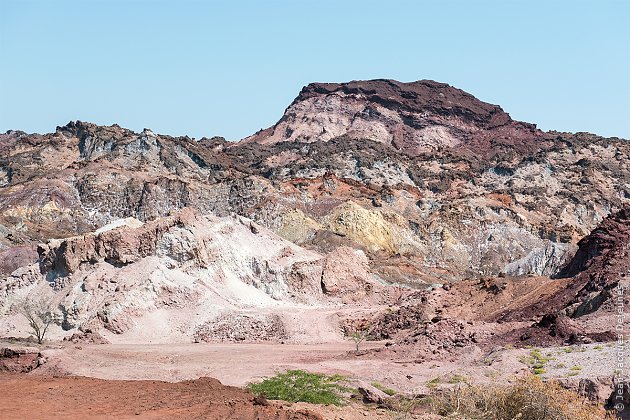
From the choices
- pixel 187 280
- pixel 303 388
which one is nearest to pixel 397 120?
pixel 187 280

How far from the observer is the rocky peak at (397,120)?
483ft

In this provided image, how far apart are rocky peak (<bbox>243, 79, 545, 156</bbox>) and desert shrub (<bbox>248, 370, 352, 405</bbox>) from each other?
118432 millimetres

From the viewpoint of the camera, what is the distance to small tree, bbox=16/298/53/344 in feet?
113

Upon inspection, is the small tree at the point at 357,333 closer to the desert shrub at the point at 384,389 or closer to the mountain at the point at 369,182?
the desert shrub at the point at 384,389

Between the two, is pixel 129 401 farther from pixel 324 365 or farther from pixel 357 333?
pixel 357 333

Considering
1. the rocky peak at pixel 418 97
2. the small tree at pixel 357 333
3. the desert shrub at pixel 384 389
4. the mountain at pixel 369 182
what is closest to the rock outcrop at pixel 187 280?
the small tree at pixel 357 333

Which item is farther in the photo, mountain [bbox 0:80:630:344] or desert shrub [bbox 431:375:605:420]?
mountain [bbox 0:80:630:344]

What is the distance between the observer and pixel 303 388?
2112 centimetres

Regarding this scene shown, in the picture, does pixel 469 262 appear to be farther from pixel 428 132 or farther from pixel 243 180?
pixel 428 132

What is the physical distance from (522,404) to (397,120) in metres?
138

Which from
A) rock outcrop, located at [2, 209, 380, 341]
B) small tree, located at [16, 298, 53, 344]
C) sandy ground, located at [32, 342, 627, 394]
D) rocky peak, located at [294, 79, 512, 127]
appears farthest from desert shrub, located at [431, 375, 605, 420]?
rocky peak, located at [294, 79, 512, 127]

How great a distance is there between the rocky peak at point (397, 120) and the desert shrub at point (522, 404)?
124469mm

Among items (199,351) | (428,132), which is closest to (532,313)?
(199,351)

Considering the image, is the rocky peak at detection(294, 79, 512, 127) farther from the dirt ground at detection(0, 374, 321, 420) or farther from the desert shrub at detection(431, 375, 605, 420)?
the desert shrub at detection(431, 375, 605, 420)
